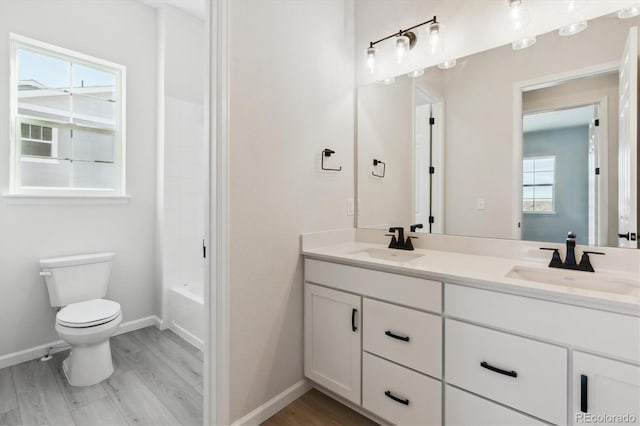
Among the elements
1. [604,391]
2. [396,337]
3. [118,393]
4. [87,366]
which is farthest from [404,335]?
[87,366]

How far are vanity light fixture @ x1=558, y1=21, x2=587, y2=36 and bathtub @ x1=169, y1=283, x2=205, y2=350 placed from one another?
2.71 metres

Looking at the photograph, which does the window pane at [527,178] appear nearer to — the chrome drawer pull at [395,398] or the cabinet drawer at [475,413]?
the cabinet drawer at [475,413]

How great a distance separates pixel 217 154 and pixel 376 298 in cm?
102

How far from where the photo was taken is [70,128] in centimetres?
245

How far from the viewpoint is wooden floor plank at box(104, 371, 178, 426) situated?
1.64 metres

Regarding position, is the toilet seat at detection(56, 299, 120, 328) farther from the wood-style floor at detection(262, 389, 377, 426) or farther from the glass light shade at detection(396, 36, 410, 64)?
the glass light shade at detection(396, 36, 410, 64)

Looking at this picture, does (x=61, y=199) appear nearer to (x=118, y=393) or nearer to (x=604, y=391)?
(x=118, y=393)

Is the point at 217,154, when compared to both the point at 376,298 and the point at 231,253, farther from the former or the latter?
the point at 376,298

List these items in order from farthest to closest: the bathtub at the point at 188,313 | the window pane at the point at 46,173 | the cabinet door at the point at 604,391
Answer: the bathtub at the point at 188,313, the window pane at the point at 46,173, the cabinet door at the point at 604,391

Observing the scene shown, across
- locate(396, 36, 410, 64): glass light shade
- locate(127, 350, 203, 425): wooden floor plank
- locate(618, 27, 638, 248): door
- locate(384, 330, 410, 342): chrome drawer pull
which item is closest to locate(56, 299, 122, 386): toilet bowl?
locate(127, 350, 203, 425): wooden floor plank

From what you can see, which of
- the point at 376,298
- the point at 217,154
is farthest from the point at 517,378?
the point at 217,154

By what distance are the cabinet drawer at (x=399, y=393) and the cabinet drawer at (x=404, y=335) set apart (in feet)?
0.16

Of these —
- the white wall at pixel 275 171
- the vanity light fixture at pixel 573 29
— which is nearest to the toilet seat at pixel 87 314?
the white wall at pixel 275 171

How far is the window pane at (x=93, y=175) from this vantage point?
98.1 inches
